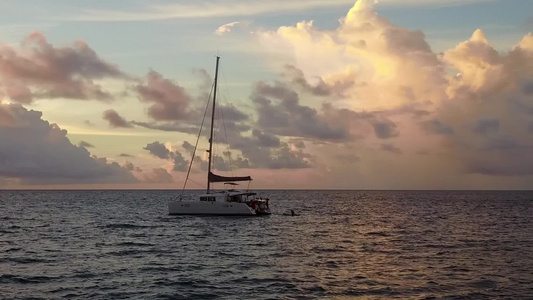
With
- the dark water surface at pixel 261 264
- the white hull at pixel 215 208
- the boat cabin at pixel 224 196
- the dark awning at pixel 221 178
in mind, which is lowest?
the dark water surface at pixel 261 264

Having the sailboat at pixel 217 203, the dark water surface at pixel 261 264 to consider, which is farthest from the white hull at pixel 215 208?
the dark water surface at pixel 261 264

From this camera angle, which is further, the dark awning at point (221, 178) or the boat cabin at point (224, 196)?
the dark awning at point (221, 178)

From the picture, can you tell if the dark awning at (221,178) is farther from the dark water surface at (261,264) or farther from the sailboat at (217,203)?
the dark water surface at (261,264)

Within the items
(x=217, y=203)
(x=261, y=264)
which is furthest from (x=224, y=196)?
(x=261, y=264)

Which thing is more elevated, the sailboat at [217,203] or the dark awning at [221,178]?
the dark awning at [221,178]

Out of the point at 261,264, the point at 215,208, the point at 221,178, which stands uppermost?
the point at 221,178

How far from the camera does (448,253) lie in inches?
1742

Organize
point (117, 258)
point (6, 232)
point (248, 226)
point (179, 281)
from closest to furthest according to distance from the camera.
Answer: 1. point (179, 281)
2. point (117, 258)
3. point (6, 232)
4. point (248, 226)

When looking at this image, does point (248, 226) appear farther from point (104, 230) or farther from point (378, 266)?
point (378, 266)

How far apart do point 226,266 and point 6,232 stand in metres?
37.1

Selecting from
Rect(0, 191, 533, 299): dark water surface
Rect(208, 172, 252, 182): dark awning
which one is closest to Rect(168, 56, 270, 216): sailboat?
Rect(208, 172, 252, 182): dark awning

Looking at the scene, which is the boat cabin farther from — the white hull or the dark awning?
the dark awning

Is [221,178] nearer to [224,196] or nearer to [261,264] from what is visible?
[224,196]

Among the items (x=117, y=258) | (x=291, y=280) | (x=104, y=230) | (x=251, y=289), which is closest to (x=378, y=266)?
(x=291, y=280)
